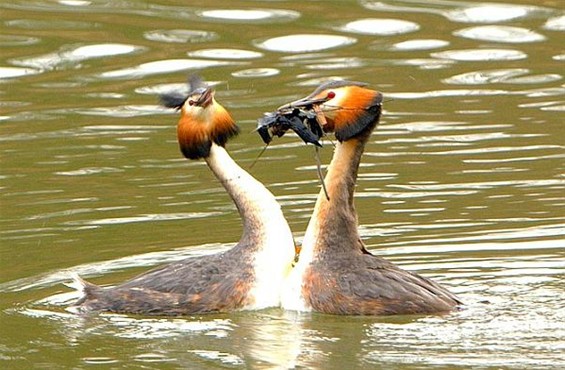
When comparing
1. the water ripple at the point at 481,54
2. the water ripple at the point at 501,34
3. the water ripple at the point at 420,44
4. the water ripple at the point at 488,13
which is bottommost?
the water ripple at the point at 481,54

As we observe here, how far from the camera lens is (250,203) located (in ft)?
36.0

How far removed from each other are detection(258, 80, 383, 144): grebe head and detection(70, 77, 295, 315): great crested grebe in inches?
15.1

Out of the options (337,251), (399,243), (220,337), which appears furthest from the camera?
(399,243)

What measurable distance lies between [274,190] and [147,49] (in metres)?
5.17

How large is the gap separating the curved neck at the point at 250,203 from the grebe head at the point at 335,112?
1.16 ft

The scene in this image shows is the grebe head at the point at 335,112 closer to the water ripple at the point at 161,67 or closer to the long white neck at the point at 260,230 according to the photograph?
the long white neck at the point at 260,230

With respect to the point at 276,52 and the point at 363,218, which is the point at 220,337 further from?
the point at 276,52

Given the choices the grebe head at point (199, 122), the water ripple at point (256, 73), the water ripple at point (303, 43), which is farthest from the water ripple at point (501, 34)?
the grebe head at point (199, 122)

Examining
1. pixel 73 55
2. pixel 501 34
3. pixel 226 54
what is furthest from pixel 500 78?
pixel 73 55

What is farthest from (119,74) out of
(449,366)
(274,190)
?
(449,366)

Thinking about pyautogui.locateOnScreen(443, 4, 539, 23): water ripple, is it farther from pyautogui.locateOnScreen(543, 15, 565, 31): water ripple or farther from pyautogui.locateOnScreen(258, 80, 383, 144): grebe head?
pyautogui.locateOnScreen(258, 80, 383, 144): grebe head

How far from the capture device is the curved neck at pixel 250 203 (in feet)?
35.6

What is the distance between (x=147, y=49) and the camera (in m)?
18.3

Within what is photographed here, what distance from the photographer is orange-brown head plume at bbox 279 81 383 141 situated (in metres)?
10.8
